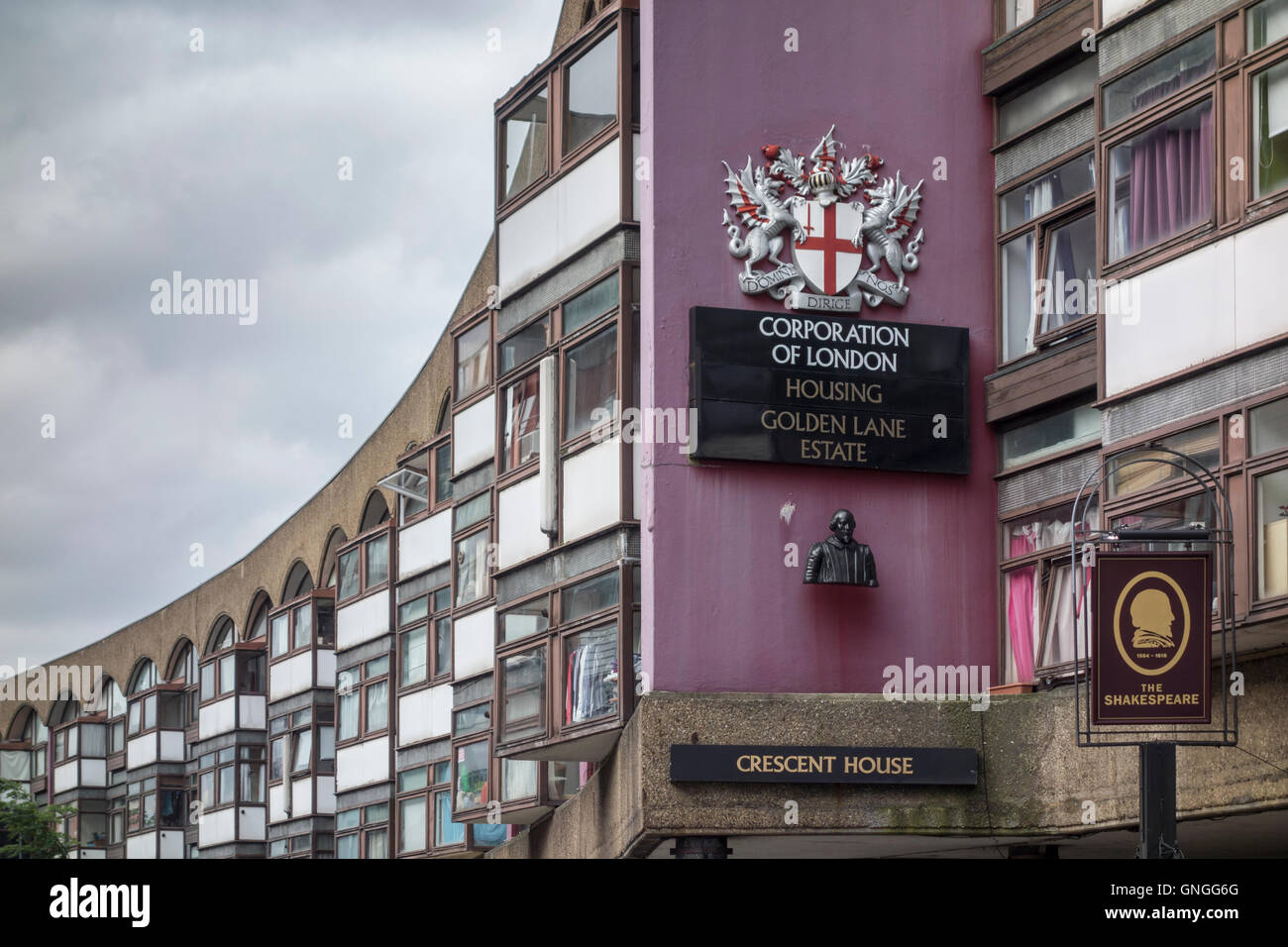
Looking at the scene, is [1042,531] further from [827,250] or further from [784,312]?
[827,250]

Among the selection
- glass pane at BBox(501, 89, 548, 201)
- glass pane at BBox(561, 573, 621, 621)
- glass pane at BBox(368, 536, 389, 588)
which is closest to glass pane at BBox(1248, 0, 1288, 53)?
glass pane at BBox(561, 573, 621, 621)

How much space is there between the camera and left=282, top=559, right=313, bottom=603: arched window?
6250 centimetres

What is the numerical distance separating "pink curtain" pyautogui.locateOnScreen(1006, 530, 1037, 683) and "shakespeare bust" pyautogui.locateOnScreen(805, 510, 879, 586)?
5.15 feet

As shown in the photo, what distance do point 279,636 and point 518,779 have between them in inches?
1122

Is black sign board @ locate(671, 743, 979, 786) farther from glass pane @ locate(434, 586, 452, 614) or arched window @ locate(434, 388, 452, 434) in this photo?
arched window @ locate(434, 388, 452, 434)

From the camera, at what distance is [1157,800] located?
16.8 meters

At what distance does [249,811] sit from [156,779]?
11.2 meters

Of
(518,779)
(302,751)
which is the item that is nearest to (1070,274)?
(518,779)

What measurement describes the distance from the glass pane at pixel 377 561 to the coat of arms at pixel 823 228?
75.4ft

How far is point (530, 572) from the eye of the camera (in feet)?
85.1

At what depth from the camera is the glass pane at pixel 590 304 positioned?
80.3 feet

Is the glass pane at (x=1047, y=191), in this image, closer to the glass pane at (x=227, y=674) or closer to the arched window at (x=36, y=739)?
the glass pane at (x=227, y=674)

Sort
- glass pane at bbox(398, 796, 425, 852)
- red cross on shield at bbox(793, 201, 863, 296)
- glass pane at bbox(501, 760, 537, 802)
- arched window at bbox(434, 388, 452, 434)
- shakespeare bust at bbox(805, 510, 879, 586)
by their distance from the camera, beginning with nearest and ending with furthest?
1. shakespeare bust at bbox(805, 510, 879, 586)
2. red cross on shield at bbox(793, 201, 863, 296)
3. glass pane at bbox(501, 760, 537, 802)
4. glass pane at bbox(398, 796, 425, 852)
5. arched window at bbox(434, 388, 452, 434)

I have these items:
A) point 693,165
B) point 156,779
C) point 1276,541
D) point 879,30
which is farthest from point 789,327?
point 156,779
